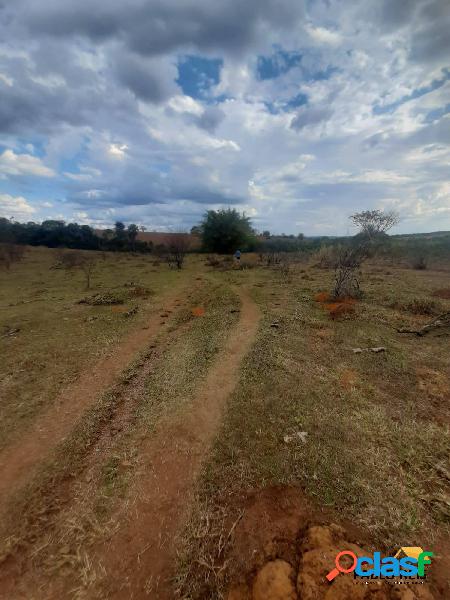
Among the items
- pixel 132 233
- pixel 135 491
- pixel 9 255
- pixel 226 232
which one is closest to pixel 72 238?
pixel 132 233

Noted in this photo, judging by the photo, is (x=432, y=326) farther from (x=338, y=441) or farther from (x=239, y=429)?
(x=239, y=429)

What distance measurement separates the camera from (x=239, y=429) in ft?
14.2

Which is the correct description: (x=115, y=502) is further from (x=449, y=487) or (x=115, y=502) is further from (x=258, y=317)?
(x=258, y=317)

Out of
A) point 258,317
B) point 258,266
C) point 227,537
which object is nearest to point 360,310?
point 258,317

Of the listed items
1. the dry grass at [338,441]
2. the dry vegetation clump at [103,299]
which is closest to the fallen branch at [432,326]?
the dry grass at [338,441]

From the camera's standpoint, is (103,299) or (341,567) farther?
(103,299)

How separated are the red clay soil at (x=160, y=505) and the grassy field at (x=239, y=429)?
0.11m

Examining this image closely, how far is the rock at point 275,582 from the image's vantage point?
7.36 ft

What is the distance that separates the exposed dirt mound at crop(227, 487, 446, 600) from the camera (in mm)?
2232

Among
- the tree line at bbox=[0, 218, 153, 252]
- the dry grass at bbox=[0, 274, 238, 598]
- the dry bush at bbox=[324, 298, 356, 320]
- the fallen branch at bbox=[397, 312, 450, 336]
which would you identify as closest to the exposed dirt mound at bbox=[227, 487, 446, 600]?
the dry grass at bbox=[0, 274, 238, 598]

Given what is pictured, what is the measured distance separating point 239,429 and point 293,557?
188 centimetres

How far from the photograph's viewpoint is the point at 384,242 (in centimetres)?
3125

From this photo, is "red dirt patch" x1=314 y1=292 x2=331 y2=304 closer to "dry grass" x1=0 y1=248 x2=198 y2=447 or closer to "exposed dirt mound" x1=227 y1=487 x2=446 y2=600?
"dry grass" x1=0 y1=248 x2=198 y2=447

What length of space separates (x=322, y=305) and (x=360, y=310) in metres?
1.43
